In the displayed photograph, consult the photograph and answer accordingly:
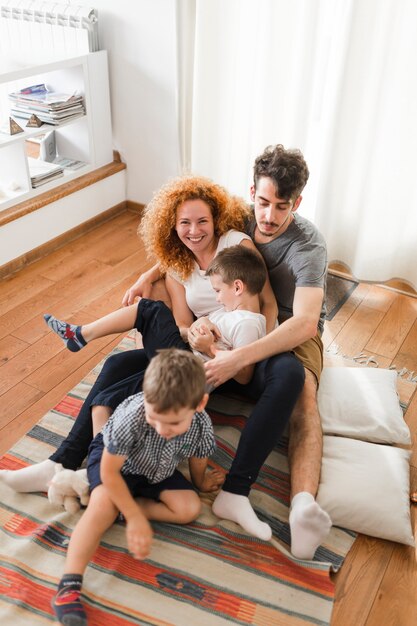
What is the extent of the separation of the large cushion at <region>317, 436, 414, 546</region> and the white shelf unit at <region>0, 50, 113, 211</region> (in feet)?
5.92

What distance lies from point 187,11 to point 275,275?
143 cm

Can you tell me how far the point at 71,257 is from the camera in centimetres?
280

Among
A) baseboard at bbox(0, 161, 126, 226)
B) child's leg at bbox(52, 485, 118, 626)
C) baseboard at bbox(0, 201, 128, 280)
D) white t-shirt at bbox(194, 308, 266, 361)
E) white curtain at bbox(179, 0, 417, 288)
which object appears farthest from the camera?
baseboard at bbox(0, 201, 128, 280)

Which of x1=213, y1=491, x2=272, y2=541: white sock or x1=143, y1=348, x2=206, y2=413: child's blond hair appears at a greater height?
x1=143, y1=348, x2=206, y2=413: child's blond hair

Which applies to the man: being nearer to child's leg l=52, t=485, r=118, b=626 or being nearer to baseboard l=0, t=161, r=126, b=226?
child's leg l=52, t=485, r=118, b=626

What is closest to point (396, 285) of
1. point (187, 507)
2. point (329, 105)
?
point (329, 105)

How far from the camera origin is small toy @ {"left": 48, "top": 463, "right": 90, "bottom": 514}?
1.49 meters

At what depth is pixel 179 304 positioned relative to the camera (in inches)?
74.8

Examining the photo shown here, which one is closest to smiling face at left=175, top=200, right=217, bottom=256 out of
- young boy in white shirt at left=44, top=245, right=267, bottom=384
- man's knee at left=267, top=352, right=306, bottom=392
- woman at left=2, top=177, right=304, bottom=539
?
woman at left=2, top=177, right=304, bottom=539

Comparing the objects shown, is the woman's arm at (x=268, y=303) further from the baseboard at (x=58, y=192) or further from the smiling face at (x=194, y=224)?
the baseboard at (x=58, y=192)

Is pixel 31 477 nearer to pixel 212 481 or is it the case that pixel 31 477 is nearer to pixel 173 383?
pixel 212 481

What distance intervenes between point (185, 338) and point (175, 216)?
40cm

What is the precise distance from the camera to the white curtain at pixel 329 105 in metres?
2.19

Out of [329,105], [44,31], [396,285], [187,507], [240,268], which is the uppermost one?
[44,31]
